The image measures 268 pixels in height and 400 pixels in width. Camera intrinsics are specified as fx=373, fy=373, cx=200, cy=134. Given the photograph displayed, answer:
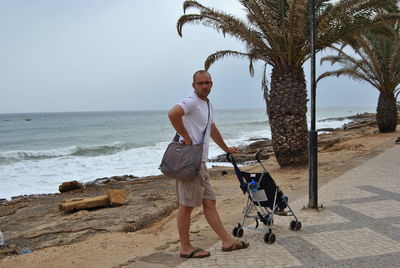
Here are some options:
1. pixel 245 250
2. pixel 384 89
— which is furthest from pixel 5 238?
pixel 384 89

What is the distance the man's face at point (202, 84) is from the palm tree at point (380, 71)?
13.4 meters

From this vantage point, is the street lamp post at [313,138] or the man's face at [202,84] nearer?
the man's face at [202,84]

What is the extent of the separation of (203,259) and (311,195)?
2.39 m

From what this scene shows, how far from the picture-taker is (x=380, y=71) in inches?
639

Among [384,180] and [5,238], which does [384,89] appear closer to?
[384,180]

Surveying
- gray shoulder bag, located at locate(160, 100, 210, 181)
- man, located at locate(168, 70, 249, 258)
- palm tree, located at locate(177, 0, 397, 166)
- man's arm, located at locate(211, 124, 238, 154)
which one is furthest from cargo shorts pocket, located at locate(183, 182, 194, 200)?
palm tree, located at locate(177, 0, 397, 166)

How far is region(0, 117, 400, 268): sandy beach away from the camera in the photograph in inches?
169

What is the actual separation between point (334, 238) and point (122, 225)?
3.34 m

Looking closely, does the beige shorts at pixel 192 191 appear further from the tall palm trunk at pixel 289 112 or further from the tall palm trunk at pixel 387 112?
the tall palm trunk at pixel 387 112

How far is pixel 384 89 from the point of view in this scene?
1686cm

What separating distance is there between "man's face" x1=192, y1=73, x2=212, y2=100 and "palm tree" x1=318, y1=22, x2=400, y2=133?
13416 mm

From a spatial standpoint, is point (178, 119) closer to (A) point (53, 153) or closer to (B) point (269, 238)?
(B) point (269, 238)

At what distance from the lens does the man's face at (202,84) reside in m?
3.71

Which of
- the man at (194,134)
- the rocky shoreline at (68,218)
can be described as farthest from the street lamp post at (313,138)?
the man at (194,134)
